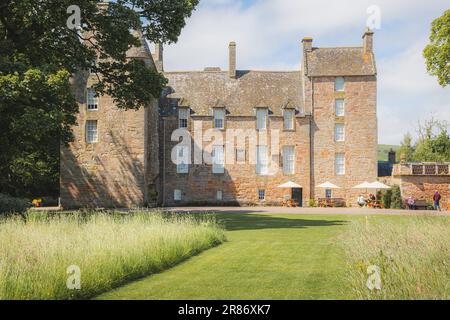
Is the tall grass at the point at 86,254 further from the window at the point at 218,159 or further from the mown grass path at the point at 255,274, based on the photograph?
the window at the point at 218,159

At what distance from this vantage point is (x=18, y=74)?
19.2 meters

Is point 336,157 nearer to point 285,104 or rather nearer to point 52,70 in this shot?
point 285,104

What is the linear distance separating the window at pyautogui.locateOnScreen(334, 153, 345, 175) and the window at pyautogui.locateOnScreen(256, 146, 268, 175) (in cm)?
599

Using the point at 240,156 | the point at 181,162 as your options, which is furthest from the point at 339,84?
the point at 181,162

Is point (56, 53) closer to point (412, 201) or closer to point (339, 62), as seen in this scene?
point (412, 201)

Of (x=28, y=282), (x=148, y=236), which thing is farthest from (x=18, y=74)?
(x=28, y=282)

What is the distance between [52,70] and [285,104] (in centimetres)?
2781

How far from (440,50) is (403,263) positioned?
2533cm

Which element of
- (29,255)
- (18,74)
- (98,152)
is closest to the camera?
(29,255)

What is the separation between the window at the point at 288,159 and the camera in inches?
1774

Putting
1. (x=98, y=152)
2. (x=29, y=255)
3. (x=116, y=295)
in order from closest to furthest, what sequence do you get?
(x=116, y=295), (x=29, y=255), (x=98, y=152)

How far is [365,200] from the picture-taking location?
43656 millimetres

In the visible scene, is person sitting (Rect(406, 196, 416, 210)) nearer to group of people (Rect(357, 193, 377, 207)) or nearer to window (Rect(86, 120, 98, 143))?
group of people (Rect(357, 193, 377, 207))
